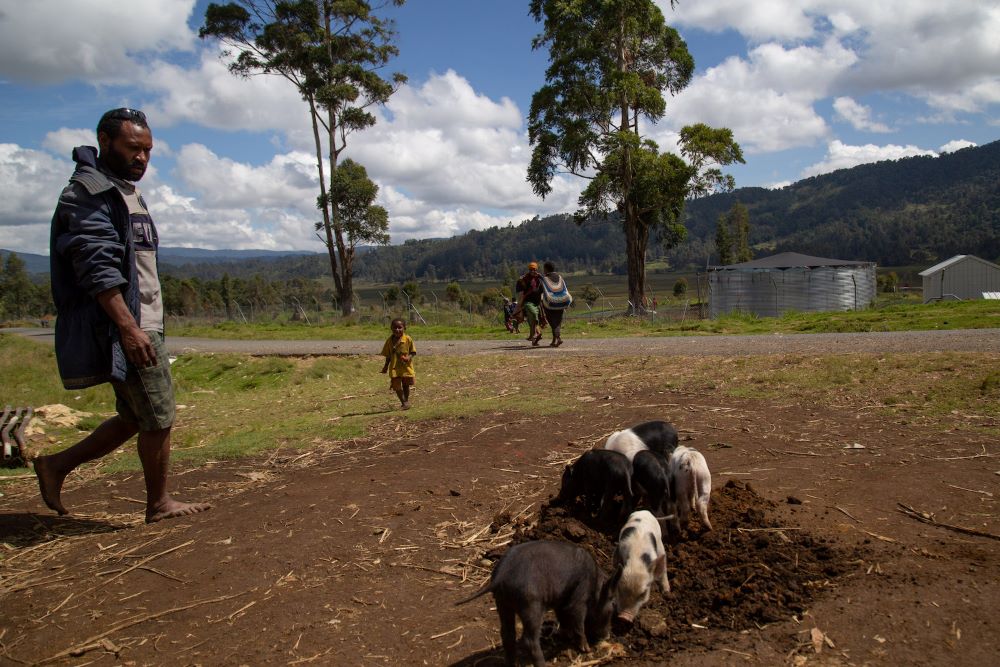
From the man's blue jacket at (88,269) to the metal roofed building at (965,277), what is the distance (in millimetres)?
45452

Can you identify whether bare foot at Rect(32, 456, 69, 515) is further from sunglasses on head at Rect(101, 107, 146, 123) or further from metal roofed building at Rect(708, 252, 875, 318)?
metal roofed building at Rect(708, 252, 875, 318)

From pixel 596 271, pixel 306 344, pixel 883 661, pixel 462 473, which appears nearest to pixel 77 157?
pixel 462 473

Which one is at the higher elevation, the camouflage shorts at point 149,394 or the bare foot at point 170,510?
the camouflage shorts at point 149,394

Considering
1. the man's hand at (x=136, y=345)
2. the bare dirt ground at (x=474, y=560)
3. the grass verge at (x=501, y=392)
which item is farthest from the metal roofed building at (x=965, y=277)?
the man's hand at (x=136, y=345)

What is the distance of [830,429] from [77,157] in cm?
617

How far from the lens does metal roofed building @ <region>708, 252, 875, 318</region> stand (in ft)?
108

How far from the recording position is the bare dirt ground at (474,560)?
2.96 metres

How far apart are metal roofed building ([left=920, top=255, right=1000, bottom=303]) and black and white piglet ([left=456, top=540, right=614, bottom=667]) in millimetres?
44662

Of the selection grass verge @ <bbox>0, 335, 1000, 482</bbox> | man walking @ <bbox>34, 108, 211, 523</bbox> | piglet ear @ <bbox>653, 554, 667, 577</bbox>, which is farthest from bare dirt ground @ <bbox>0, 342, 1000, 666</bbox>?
grass verge @ <bbox>0, 335, 1000, 482</bbox>

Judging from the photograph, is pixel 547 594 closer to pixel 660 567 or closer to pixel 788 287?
pixel 660 567

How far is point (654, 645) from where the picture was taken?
3033 millimetres

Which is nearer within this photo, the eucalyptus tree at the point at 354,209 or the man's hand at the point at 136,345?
the man's hand at the point at 136,345

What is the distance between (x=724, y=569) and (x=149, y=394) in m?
3.56

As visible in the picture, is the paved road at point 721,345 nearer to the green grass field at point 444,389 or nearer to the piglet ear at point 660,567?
the green grass field at point 444,389
